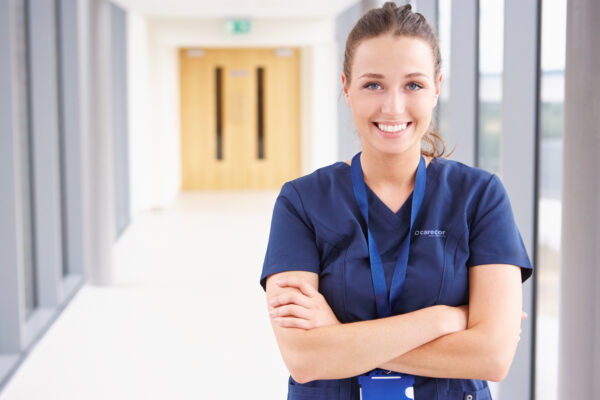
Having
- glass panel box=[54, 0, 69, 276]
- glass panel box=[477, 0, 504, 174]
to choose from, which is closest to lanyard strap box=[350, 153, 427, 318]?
glass panel box=[477, 0, 504, 174]

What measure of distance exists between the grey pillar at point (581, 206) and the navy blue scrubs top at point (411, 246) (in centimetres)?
79

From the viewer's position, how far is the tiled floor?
162 inches

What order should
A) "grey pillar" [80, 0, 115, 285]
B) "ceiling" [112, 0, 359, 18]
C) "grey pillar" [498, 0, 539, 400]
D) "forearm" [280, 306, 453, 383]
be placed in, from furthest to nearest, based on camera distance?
1. "ceiling" [112, 0, 359, 18]
2. "grey pillar" [80, 0, 115, 285]
3. "grey pillar" [498, 0, 539, 400]
4. "forearm" [280, 306, 453, 383]

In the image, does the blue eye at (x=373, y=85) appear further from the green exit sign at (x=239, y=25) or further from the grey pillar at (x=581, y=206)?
the green exit sign at (x=239, y=25)

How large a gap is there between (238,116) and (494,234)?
13.3 metres

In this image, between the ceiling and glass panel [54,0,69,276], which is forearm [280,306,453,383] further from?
the ceiling

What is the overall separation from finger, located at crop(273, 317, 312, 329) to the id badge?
0.64 feet

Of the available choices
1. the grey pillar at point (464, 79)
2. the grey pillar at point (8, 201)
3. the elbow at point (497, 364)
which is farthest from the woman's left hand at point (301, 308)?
the grey pillar at point (8, 201)

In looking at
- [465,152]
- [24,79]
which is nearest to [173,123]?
[24,79]

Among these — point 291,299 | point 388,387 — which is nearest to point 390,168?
point 291,299

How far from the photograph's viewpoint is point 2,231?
14.3 ft

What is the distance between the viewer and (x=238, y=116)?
576 inches

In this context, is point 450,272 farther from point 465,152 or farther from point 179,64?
point 179,64

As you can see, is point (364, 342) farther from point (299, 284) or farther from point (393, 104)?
point (393, 104)
